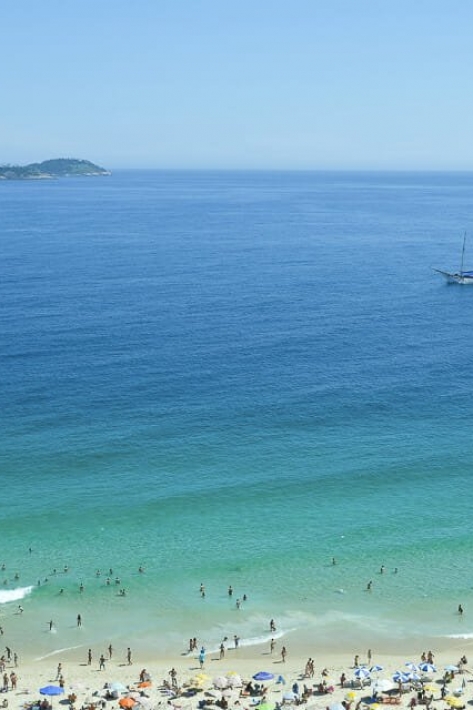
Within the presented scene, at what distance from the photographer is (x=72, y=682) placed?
4716 centimetres

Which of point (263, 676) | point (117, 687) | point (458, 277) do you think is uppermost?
point (458, 277)

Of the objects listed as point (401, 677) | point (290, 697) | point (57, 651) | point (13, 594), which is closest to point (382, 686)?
point (401, 677)

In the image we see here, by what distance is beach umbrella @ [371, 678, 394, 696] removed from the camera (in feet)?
149

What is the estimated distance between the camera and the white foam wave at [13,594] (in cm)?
5536

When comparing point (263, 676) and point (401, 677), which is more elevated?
point (401, 677)

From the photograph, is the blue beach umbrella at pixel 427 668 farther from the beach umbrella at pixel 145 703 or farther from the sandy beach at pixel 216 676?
the beach umbrella at pixel 145 703

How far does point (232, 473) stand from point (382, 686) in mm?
28279

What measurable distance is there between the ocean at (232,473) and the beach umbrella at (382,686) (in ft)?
18.2

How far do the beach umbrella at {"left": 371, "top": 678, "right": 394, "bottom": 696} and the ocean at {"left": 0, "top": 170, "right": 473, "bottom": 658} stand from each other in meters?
5.56

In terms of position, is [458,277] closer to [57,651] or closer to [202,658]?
[202,658]

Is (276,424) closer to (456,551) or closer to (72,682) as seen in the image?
(456,551)

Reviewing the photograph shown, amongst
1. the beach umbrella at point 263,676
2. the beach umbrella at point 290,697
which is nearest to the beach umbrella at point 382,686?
the beach umbrella at point 290,697

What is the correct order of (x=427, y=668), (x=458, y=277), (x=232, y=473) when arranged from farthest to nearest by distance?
(x=458, y=277), (x=232, y=473), (x=427, y=668)

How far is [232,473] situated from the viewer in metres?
71.1
